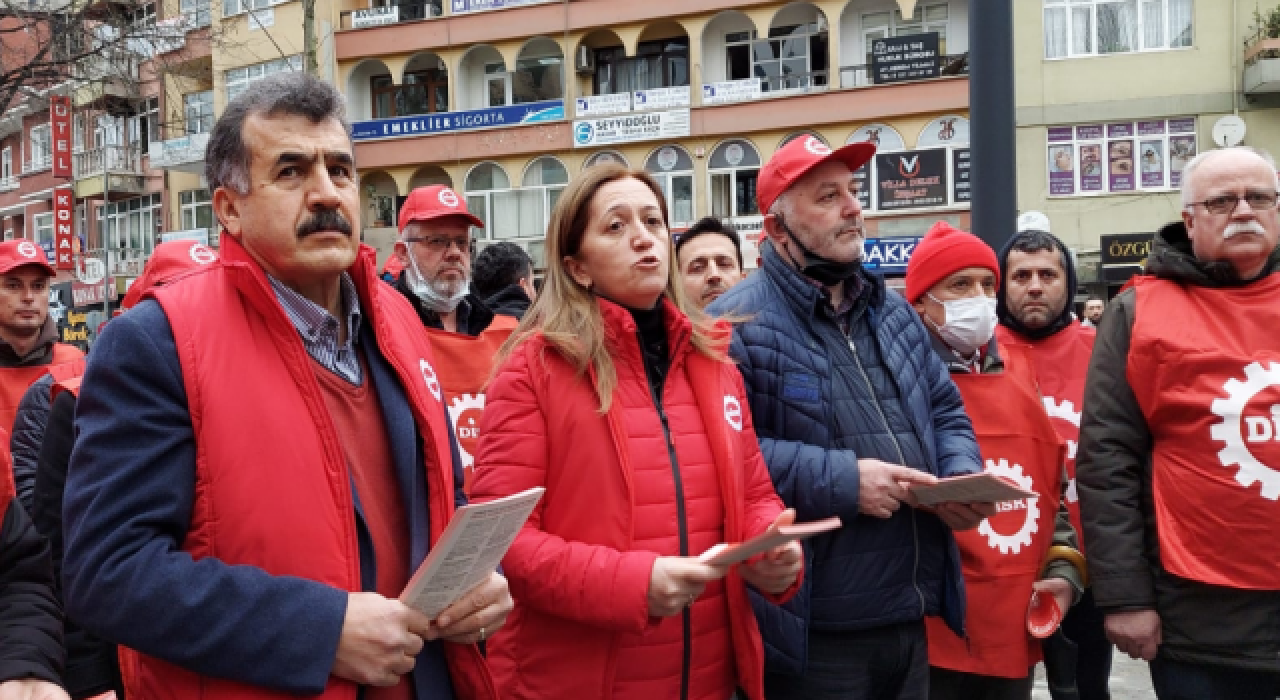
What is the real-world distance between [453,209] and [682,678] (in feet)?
10.6

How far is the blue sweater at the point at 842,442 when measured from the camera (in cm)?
293

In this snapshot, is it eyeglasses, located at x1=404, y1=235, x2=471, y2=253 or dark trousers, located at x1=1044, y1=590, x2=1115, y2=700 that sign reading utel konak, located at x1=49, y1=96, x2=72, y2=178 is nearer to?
eyeglasses, located at x1=404, y1=235, x2=471, y2=253

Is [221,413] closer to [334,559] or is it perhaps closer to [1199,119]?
[334,559]

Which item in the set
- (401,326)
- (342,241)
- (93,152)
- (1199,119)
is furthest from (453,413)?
(93,152)

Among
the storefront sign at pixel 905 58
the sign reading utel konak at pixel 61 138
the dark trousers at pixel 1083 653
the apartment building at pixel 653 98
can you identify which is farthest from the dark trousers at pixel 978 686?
the sign reading utel konak at pixel 61 138

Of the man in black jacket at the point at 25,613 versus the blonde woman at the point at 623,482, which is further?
the blonde woman at the point at 623,482

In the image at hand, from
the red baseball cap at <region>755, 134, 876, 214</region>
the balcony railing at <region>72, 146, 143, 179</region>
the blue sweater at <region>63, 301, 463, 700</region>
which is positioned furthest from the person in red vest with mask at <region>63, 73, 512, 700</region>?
the balcony railing at <region>72, 146, 143, 179</region>

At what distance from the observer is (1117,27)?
23.4 meters

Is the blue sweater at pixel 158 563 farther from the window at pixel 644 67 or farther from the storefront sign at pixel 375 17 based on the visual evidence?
the storefront sign at pixel 375 17

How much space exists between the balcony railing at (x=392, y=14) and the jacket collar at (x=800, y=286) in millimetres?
28993

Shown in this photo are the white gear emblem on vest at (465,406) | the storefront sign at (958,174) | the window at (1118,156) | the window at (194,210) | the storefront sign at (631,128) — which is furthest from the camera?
the window at (194,210)

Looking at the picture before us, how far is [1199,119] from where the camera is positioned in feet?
73.9

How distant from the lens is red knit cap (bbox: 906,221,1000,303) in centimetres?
395

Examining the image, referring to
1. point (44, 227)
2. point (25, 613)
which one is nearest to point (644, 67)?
point (44, 227)
